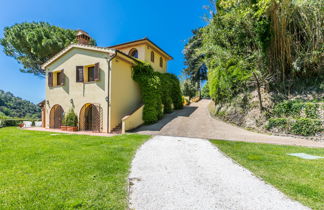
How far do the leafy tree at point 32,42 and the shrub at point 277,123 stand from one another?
24561 mm

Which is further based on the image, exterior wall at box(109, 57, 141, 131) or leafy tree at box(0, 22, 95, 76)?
leafy tree at box(0, 22, 95, 76)

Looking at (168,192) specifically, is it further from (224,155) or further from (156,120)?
(156,120)

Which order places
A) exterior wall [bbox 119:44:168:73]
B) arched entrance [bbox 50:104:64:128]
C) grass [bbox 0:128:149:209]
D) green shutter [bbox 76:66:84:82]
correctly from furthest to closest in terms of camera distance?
exterior wall [bbox 119:44:168:73] → arched entrance [bbox 50:104:64:128] → green shutter [bbox 76:66:84:82] → grass [bbox 0:128:149:209]

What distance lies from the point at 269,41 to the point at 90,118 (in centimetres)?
1481

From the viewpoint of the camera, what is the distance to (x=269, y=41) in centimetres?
984

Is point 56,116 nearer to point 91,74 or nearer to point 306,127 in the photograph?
point 91,74

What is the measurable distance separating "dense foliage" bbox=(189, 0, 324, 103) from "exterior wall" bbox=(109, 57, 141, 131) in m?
6.69

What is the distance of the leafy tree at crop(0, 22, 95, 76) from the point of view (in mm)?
19141

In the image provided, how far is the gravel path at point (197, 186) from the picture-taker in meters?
2.60

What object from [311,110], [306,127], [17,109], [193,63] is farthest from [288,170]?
[17,109]

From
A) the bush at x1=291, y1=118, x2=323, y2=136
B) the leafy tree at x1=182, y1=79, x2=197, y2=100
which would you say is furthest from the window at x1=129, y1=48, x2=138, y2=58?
the leafy tree at x1=182, y1=79, x2=197, y2=100

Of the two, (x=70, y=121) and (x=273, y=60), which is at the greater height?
(x=273, y=60)

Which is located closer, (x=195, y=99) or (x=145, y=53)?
(x=145, y=53)

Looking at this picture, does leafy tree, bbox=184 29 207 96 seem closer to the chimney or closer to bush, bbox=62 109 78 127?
the chimney
